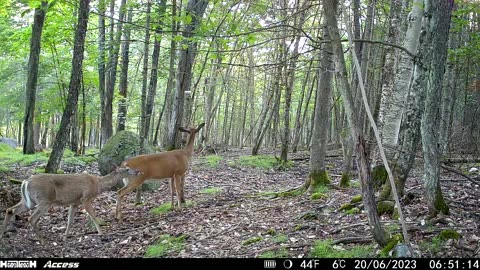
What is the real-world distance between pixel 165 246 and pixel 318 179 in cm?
378

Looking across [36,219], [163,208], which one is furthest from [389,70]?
[36,219]

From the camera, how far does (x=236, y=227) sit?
6.84 meters

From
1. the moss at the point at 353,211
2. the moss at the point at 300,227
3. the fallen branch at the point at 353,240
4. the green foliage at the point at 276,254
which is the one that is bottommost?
the green foliage at the point at 276,254

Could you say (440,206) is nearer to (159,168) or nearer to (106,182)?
(159,168)

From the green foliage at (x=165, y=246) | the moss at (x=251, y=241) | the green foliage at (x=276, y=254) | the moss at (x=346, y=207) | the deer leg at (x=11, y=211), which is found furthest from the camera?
the moss at (x=346, y=207)

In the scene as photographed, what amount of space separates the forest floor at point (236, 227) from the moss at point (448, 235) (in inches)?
2.0

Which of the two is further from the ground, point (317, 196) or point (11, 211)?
point (317, 196)

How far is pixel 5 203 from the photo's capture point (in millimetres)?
7637

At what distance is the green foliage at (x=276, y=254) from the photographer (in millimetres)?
5281

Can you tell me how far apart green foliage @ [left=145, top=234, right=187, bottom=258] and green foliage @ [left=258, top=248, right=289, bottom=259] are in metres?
1.39

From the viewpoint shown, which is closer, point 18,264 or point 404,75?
point 18,264

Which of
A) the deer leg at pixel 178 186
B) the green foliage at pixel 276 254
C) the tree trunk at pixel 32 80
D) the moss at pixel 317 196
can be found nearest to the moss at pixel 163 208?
the deer leg at pixel 178 186

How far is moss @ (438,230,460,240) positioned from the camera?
5.04m

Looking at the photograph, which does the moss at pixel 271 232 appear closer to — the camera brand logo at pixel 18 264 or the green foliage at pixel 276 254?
the green foliage at pixel 276 254
